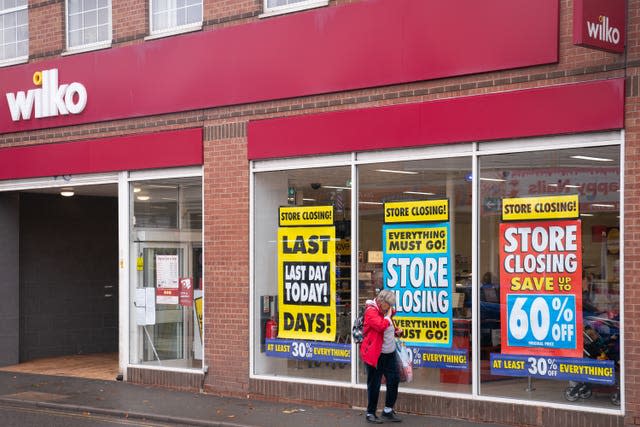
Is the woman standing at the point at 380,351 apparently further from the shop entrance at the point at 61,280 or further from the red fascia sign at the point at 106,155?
the shop entrance at the point at 61,280

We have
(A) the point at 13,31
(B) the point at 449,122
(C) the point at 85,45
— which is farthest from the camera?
(A) the point at 13,31

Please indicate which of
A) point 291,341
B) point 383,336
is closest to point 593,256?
point 383,336

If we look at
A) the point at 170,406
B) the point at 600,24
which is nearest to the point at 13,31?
the point at 170,406

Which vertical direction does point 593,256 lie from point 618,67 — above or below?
below

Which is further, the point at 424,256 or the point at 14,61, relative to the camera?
the point at 14,61

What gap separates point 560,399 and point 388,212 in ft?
10.7

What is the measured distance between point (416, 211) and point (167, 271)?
4972 mm

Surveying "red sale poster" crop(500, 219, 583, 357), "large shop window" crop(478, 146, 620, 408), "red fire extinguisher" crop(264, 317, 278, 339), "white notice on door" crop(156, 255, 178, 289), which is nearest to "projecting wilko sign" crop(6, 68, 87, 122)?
"white notice on door" crop(156, 255, 178, 289)

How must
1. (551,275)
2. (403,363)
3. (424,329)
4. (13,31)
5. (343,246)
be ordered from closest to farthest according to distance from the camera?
(551,275) → (403,363) → (424,329) → (343,246) → (13,31)

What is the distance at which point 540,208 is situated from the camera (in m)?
11.5

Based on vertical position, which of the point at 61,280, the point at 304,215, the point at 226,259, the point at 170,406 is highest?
the point at 304,215

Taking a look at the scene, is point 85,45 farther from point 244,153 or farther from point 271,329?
point 271,329

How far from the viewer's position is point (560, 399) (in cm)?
1121

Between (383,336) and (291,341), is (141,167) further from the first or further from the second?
(383,336)
